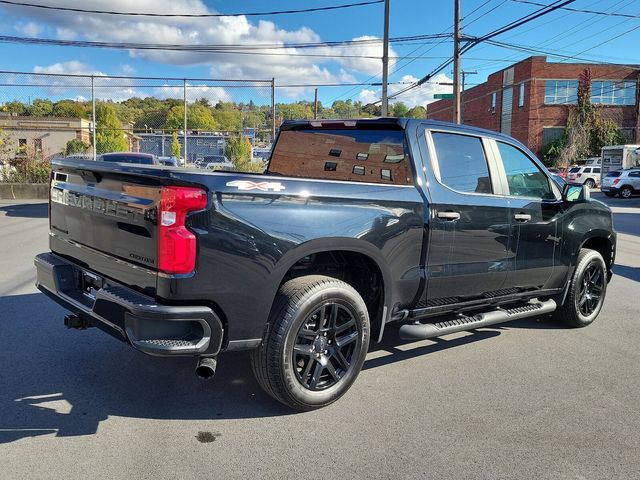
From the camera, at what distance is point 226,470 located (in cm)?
302

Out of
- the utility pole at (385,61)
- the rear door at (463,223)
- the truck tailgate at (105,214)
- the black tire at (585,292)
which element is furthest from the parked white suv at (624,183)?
the truck tailgate at (105,214)

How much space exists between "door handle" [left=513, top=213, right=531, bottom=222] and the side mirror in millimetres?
672

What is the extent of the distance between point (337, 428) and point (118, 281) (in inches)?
65.4

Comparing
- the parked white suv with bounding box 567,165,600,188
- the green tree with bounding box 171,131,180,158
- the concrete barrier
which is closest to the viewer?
the concrete barrier

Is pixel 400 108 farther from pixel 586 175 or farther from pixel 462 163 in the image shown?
pixel 462 163

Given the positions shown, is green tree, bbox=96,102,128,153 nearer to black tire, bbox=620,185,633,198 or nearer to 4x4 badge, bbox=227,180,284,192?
black tire, bbox=620,185,633,198

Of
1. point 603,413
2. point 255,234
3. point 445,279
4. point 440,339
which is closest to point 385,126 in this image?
point 445,279

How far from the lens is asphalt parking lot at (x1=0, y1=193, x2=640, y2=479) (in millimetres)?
3094

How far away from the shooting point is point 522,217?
4.93 m

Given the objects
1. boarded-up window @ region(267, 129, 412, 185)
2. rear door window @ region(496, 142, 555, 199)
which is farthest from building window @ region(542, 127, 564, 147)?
boarded-up window @ region(267, 129, 412, 185)

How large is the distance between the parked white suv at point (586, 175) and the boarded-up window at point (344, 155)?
121 ft

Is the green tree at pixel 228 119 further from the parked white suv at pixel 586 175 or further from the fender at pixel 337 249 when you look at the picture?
the parked white suv at pixel 586 175

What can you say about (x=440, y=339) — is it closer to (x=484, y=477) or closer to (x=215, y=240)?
(x=484, y=477)

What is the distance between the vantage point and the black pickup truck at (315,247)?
3.13 m
